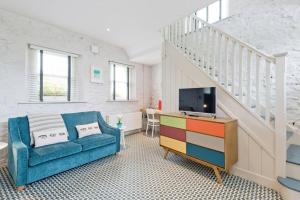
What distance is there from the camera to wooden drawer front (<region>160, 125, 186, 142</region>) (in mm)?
2768

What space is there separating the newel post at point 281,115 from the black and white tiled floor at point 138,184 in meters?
0.38

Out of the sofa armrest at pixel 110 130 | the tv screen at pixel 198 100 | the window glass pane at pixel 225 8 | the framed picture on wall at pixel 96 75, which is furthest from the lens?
the framed picture on wall at pixel 96 75

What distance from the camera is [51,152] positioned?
2.34 metres

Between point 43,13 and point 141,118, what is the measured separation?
3567 millimetres

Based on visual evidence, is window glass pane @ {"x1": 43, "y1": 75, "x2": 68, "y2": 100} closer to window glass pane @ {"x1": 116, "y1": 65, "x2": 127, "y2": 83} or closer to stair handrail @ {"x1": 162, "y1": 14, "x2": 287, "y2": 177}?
window glass pane @ {"x1": 116, "y1": 65, "x2": 127, "y2": 83}

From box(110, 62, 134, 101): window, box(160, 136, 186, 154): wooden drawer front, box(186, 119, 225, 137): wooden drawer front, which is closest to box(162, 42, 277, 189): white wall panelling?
box(186, 119, 225, 137): wooden drawer front

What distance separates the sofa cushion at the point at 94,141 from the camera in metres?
2.80

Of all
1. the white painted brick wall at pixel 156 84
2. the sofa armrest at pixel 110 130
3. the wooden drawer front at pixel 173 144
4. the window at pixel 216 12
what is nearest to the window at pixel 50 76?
the sofa armrest at pixel 110 130

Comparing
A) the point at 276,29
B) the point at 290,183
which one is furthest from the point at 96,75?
the point at 290,183

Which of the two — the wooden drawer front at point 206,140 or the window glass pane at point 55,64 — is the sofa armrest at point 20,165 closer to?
the window glass pane at point 55,64

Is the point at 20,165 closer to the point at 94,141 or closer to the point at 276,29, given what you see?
the point at 94,141

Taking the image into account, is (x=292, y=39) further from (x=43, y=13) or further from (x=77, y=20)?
(x=43, y=13)

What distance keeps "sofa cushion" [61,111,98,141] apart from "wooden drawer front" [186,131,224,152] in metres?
2.10

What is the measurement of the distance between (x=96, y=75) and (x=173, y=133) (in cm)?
248
